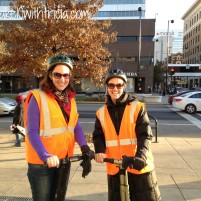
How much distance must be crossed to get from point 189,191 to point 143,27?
4686 cm

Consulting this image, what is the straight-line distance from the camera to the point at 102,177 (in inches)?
225

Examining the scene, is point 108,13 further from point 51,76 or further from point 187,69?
point 51,76

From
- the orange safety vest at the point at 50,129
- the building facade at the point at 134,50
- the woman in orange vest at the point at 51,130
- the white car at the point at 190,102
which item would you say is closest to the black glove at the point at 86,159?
the woman in orange vest at the point at 51,130

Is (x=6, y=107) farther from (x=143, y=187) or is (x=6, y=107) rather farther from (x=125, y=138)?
(x=143, y=187)

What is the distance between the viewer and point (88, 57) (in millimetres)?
10094

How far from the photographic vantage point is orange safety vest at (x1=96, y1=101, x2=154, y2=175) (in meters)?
3.01

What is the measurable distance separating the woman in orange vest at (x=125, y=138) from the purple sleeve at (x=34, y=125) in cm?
58

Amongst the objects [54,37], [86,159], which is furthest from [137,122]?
[54,37]

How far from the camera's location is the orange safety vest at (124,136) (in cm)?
301

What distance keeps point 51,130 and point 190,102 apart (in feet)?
59.4

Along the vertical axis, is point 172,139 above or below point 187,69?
below

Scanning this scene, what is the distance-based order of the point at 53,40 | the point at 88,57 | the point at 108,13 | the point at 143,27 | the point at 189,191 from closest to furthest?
the point at 189,191
the point at 53,40
the point at 88,57
the point at 143,27
the point at 108,13

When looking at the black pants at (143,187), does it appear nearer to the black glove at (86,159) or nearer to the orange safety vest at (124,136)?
the orange safety vest at (124,136)

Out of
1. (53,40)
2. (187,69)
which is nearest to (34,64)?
(53,40)
